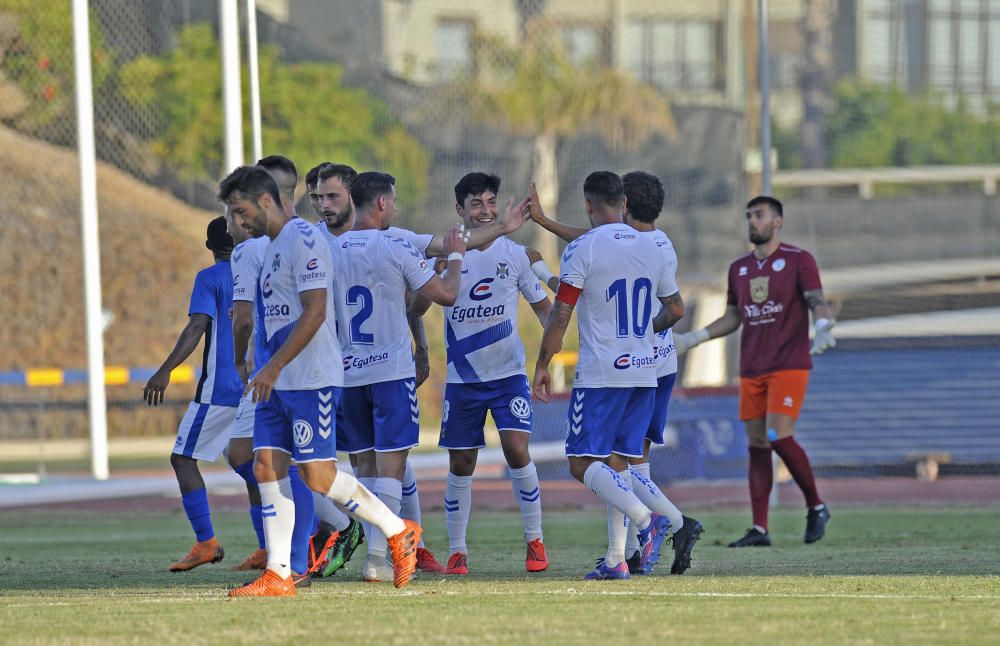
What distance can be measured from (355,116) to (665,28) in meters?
5.08

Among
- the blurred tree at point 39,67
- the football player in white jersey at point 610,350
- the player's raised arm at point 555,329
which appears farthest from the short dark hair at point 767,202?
the blurred tree at point 39,67

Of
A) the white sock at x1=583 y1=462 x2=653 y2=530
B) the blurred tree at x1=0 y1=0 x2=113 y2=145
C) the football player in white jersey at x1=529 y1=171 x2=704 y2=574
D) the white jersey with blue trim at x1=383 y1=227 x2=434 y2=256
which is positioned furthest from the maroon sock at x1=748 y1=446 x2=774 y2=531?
the blurred tree at x1=0 y1=0 x2=113 y2=145

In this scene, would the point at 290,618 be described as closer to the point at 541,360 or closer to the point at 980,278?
the point at 541,360

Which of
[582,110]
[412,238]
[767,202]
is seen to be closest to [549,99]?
[582,110]

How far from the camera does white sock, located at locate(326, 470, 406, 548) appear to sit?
26.1 feet

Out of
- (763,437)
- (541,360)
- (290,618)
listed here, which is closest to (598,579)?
(541,360)

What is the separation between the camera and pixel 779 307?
12.0 meters

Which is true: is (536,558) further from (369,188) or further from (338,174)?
(338,174)

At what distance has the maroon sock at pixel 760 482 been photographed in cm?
1170

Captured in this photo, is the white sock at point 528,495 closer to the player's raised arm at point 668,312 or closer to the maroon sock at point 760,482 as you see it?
the player's raised arm at point 668,312

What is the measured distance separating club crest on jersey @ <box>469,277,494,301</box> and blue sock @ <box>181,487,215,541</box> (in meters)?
2.07

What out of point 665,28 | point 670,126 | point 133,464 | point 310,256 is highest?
point 665,28

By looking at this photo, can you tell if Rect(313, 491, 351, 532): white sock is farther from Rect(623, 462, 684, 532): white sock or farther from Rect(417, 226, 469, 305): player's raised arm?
Rect(623, 462, 684, 532): white sock

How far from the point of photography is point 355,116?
80.4 feet
